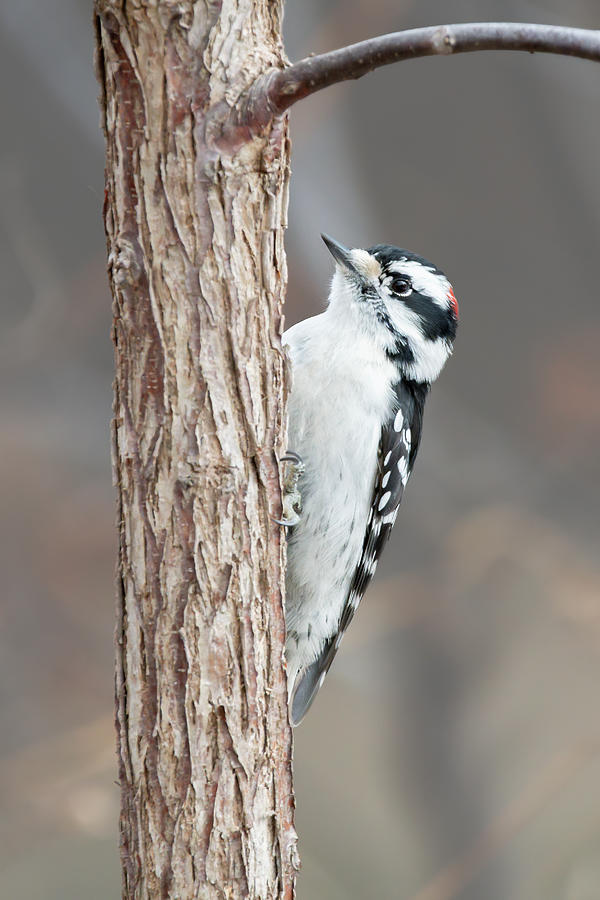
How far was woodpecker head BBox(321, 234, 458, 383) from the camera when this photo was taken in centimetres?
187

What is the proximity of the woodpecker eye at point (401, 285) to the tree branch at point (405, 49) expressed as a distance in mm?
719

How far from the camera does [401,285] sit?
188 cm

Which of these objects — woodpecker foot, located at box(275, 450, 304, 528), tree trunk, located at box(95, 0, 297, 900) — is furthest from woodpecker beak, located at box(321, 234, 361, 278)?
tree trunk, located at box(95, 0, 297, 900)

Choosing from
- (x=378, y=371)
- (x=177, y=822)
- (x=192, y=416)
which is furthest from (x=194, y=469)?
(x=378, y=371)

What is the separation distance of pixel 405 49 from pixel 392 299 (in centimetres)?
83

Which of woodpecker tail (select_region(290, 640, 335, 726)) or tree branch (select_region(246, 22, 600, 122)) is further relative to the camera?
woodpecker tail (select_region(290, 640, 335, 726))

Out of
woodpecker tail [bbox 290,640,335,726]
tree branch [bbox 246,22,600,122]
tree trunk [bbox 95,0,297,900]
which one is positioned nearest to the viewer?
tree branch [bbox 246,22,600,122]

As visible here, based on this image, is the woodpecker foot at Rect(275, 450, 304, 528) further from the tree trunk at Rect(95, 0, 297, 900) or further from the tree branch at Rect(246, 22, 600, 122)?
the tree branch at Rect(246, 22, 600, 122)

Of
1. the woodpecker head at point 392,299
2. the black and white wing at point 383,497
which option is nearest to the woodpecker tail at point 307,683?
the black and white wing at point 383,497

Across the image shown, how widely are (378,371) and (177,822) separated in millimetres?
947

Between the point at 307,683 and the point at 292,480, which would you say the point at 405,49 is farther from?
the point at 307,683

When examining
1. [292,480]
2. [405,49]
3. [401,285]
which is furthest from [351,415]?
[405,49]

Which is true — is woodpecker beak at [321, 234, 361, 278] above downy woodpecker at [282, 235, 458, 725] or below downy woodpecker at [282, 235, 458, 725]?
above

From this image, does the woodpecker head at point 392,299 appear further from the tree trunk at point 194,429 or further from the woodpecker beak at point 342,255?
the tree trunk at point 194,429
